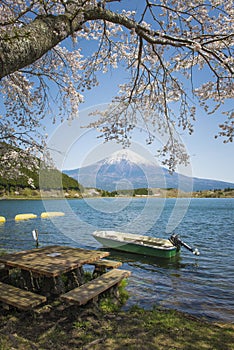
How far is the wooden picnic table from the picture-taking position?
220 inches

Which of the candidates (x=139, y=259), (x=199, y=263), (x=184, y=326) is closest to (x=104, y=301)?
(x=184, y=326)

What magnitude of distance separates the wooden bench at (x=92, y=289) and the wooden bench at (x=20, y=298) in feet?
1.49

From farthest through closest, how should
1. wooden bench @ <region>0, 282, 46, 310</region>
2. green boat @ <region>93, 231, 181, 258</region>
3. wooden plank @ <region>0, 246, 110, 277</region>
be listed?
green boat @ <region>93, 231, 181, 258</region>, wooden plank @ <region>0, 246, 110, 277</region>, wooden bench @ <region>0, 282, 46, 310</region>

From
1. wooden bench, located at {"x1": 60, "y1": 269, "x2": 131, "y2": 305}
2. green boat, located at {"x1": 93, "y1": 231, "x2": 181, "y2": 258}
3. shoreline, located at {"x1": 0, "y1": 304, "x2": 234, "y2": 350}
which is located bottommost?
green boat, located at {"x1": 93, "y1": 231, "x2": 181, "y2": 258}

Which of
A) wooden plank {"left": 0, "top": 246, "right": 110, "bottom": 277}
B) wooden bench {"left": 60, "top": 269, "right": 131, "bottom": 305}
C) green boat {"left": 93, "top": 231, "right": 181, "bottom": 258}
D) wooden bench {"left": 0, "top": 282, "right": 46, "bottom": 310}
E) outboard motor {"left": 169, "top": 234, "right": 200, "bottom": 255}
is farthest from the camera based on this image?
outboard motor {"left": 169, "top": 234, "right": 200, "bottom": 255}

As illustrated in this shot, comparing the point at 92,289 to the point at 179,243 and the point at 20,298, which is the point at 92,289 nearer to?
the point at 20,298

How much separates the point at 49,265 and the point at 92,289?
3.61ft

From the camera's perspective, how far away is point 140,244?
553 inches

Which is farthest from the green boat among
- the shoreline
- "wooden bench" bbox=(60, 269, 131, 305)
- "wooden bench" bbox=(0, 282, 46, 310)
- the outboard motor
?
"wooden bench" bbox=(0, 282, 46, 310)

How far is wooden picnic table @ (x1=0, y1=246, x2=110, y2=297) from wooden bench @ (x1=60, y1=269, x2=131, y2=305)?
48cm

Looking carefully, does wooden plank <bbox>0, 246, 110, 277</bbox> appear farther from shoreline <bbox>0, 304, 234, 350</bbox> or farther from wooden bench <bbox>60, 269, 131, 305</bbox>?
shoreline <bbox>0, 304, 234, 350</bbox>

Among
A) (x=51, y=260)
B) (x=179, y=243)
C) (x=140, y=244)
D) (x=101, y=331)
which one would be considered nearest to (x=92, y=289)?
(x=101, y=331)

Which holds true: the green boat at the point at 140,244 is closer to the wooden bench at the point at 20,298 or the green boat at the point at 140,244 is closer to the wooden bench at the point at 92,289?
the wooden bench at the point at 92,289

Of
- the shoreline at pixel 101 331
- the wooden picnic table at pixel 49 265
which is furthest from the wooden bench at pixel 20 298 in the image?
the wooden picnic table at pixel 49 265
